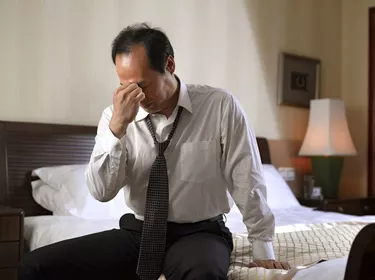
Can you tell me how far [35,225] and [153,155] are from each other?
103cm

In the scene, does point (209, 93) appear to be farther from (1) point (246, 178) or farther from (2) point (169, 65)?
(1) point (246, 178)

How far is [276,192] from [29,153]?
1.67 meters

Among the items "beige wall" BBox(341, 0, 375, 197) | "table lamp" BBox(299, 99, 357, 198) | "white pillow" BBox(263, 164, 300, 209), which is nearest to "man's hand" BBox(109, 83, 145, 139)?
"white pillow" BBox(263, 164, 300, 209)

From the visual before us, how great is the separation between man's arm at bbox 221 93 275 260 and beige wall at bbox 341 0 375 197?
122 inches

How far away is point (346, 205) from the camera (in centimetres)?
407

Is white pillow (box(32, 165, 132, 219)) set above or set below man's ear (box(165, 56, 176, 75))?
below

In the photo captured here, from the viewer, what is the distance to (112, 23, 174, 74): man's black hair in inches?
72.4

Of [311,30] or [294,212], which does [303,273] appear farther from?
[311,30]

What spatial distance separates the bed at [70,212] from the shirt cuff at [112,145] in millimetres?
548


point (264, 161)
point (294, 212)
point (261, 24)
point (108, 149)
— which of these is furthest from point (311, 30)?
point (108, 149)

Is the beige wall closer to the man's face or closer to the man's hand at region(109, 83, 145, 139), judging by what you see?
the man's face

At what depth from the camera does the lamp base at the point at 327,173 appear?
4316mm

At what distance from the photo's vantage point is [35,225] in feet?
8.60

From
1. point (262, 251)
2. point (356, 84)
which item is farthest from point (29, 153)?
point (356, 84)
